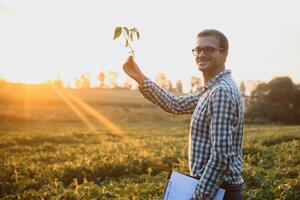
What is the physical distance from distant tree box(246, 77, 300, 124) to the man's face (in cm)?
5473

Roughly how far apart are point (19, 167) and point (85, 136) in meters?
16.2

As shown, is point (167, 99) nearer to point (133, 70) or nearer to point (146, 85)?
point (146, 85)

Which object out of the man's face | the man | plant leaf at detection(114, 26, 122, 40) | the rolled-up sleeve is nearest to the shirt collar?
the man

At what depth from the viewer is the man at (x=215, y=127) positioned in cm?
313

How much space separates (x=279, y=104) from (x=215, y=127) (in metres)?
58.5

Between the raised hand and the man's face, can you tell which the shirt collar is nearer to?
the man's face

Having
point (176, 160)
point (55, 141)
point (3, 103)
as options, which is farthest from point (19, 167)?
point (3, 103)

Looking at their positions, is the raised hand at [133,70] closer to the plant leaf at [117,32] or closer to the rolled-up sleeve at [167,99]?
the rolled-up sleeve at [167,99]

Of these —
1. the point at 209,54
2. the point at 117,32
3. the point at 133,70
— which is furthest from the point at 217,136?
the point at 133,70

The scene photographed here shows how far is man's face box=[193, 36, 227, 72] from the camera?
11.5 feet

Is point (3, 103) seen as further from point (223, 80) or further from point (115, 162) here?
point (223, 80)

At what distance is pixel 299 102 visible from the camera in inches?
2283

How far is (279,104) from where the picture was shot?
5897 cm

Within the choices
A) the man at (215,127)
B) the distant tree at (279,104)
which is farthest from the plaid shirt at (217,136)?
the distant tree at (279,104)
